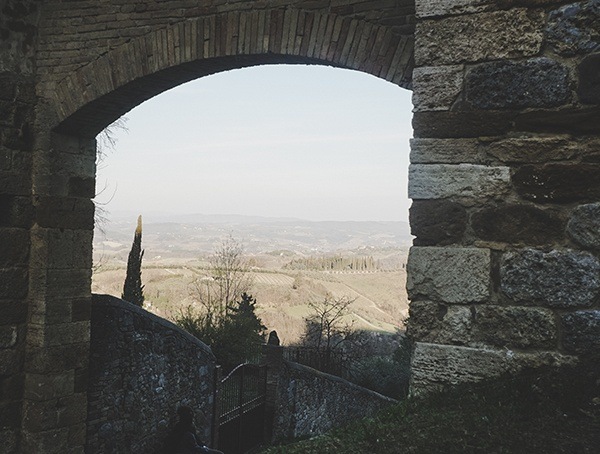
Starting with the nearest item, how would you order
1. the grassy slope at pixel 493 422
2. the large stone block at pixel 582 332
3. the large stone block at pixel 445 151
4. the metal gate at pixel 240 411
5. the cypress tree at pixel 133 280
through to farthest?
1. the grassy slope at pixel 493 422
2. the large stone block at pixel 582 332
3. the large stone block at pixel 445 151
4. the metal gate at pixel 240 411
5. the cypress tree at pixel 133 280

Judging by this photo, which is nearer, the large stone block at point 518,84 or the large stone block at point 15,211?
the large stone block at point 518,84

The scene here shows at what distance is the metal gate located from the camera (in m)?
9.83

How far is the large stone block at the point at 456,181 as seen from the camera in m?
2.79

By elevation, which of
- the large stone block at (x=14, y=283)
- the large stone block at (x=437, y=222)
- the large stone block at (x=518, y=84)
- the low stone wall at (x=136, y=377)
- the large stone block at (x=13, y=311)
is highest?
the large stone block at (x=518, y=84)

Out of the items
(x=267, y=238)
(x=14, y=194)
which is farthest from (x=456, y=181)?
(x=267, y=238)

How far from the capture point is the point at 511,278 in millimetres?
2729

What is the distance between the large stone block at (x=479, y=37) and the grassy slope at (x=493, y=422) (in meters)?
1.39

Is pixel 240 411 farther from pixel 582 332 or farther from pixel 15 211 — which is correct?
pixel 582 332

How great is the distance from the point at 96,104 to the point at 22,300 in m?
1.84

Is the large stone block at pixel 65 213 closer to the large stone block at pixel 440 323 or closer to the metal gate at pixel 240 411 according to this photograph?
the large stone block at pixel 440 323

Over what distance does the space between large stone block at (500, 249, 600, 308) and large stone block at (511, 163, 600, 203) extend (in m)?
0.24

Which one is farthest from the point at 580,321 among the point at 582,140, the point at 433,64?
the point at 433,64

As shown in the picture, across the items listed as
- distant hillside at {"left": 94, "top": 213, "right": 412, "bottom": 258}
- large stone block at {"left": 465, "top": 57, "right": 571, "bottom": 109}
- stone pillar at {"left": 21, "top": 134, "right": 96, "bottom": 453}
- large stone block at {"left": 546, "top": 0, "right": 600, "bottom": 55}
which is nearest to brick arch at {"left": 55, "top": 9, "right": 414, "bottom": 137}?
stone pillar at {"left": 21, "top": 134, "right": 96, "bottom": 453}

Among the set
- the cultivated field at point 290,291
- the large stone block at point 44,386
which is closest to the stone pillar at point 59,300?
the large stone block at point 44,386
